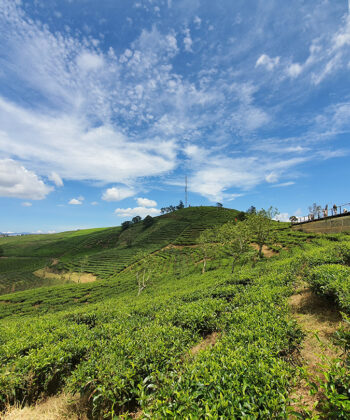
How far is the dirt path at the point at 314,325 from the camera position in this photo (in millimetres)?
4418

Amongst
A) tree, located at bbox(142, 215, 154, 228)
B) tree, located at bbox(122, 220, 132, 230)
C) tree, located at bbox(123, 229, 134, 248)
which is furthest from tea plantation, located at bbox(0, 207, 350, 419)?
tree, located at bbox(122, 220, 132, 230)

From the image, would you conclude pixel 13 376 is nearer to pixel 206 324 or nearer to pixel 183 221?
pixel 206 324

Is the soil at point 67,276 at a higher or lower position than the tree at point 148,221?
lower

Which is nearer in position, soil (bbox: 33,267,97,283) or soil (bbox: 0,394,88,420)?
soil (bbox: 0,394,88,420)

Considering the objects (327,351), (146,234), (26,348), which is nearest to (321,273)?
(327,351)

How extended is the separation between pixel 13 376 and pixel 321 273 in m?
10.6

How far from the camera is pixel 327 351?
187 inches

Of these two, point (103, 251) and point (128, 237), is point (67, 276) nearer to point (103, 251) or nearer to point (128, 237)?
point (103, 251)

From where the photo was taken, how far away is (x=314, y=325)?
6.26m

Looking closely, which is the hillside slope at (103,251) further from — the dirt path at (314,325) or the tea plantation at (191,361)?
the dirt path at (314,325)

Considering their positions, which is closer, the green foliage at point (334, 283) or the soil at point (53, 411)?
the soil at point (53, 411)

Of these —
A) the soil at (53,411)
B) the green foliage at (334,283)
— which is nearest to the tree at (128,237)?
the soil at (53,411)

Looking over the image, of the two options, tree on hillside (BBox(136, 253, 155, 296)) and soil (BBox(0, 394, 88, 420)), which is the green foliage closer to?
soil (BBox(0, 394, 88, 420))

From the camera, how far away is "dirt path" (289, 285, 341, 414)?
4418 mm
